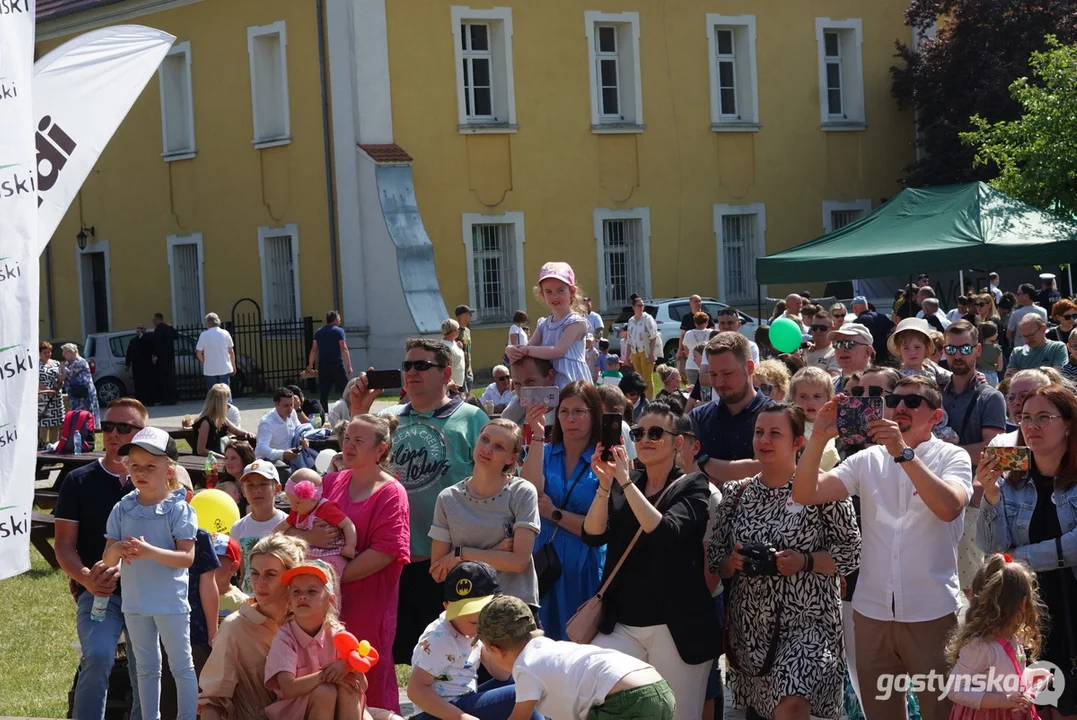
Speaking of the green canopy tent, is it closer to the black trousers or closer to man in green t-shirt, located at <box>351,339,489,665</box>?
the black trousers

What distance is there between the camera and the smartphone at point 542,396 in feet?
23.5

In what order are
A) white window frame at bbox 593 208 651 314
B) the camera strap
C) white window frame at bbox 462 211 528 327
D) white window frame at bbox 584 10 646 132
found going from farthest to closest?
1. white window frame at bbox 593 208 651 314
2. white window frame at bbox 584 10 646 132
3. white window frame at bbox 462 211 528 327
4. the camera strap

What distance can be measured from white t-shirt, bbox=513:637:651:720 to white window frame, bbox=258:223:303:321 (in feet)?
80.3

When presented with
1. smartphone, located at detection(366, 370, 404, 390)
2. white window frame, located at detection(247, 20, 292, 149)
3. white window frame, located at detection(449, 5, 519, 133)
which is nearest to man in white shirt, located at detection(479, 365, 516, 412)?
smartphone, located at detection(366, 370, 404, 390)

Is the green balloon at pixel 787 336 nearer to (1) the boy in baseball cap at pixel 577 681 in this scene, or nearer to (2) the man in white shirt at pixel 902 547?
(2) the man in white shirt at pixel 902 547

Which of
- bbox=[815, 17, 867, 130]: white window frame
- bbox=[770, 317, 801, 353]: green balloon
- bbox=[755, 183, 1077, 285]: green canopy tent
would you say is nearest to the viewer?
bbox=[770, 317, 801, 353]: green balloon

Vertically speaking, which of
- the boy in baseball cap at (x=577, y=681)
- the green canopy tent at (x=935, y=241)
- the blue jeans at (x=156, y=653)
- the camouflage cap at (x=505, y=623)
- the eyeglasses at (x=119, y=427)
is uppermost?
the green canopy tent at (x=935, y=241)

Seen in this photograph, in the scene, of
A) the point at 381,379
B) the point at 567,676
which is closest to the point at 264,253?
the point at 381,379

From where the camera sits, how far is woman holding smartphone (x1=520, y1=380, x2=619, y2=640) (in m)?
6.97

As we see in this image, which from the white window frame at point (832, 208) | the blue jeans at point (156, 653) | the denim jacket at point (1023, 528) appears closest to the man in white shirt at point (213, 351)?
the white window frame at point (832, 208)

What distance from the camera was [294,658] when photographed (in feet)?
19.7

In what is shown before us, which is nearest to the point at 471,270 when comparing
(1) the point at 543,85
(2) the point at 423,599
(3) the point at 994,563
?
(1) the point at 543,85

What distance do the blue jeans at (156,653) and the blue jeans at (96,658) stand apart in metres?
0.14

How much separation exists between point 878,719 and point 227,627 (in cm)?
279
